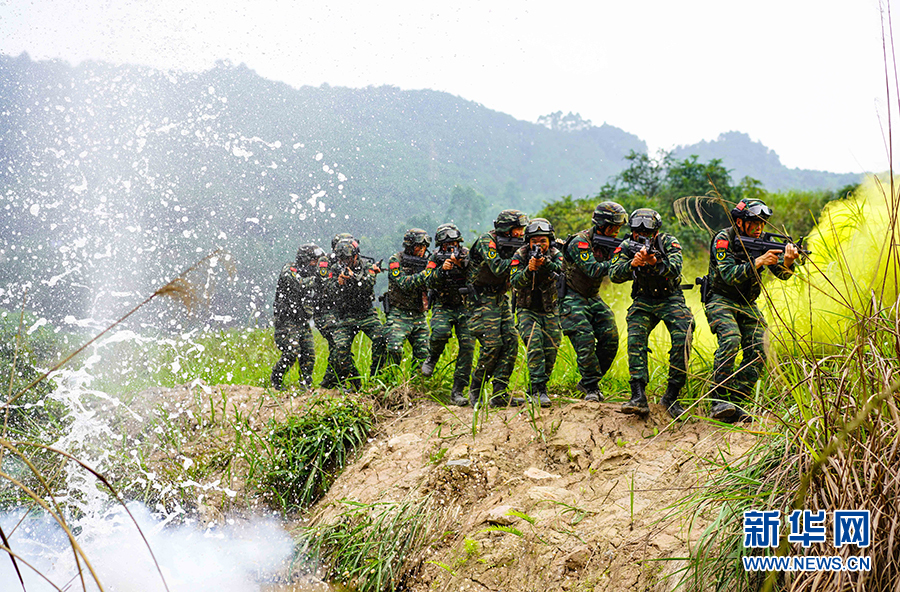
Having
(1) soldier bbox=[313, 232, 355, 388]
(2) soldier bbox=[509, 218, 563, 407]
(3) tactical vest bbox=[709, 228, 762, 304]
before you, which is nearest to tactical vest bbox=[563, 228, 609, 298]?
(2) soldier bbox=[509, 218, 563, 407]

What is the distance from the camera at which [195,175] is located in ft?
73.1

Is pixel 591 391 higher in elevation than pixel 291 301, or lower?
lower

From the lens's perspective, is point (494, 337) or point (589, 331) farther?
point (494, 337)

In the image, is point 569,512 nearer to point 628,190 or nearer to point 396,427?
point 396,427

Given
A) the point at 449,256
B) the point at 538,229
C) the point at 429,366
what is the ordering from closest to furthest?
the point at 538,229, the point at 449,256, the point at 429,366

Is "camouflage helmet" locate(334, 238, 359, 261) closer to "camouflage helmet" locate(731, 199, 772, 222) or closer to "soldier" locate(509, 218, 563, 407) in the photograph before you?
"soldier" locate(509, 218, 563, 407)

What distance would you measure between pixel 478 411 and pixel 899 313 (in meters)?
4.04

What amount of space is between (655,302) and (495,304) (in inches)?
63.6

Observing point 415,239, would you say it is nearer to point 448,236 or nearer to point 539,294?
point 448,236

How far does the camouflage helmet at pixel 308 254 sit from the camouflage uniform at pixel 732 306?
4.88 meters

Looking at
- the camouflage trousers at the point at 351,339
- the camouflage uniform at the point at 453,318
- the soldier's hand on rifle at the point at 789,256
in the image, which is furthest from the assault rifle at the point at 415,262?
the soldier's hand on rifle at the point at 789,256

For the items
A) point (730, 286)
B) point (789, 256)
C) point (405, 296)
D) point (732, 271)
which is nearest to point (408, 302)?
point (405, 296)

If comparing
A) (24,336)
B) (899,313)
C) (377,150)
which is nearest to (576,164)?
(377,150)

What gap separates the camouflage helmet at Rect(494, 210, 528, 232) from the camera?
21.6 ft
